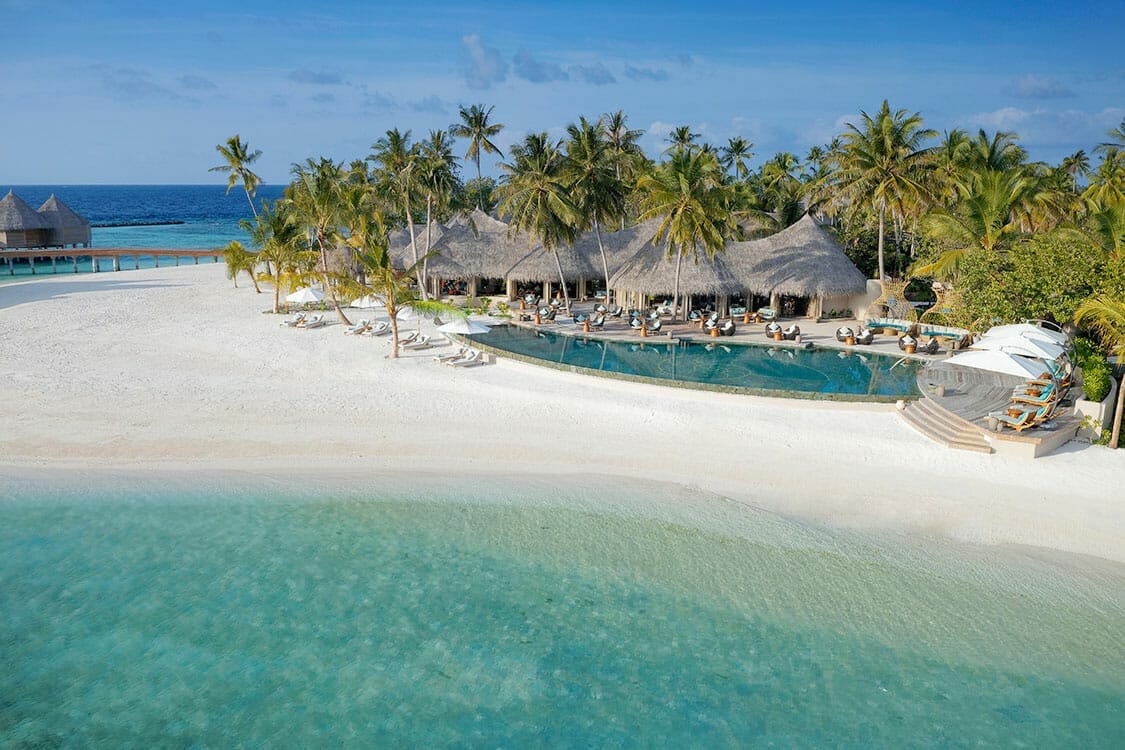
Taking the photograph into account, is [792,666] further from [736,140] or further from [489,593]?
[736,140]

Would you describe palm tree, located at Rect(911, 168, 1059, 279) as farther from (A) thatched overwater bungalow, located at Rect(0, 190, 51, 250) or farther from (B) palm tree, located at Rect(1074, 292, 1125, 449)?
(A) thatched overwater bungalow, located at Rect(0, 190, 51, 250)

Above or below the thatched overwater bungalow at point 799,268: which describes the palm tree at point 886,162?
above

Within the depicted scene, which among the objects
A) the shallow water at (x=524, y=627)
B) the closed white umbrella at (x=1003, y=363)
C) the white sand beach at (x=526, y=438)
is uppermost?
the closed white umbrella at (x=1003, y=363)

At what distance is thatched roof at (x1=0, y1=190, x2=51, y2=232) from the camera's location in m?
49.3

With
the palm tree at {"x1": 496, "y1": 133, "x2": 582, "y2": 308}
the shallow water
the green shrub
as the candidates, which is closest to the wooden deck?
the green shrub

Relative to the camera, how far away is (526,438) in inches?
634

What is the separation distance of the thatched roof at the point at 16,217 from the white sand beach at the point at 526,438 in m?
34.5

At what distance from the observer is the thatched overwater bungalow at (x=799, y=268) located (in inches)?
1141

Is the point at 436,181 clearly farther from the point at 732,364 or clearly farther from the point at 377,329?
the point at 732,364

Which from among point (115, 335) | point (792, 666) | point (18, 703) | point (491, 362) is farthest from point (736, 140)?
point (18, 703)

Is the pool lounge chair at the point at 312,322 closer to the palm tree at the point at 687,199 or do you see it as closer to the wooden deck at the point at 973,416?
the palm tree at the point at 687,199

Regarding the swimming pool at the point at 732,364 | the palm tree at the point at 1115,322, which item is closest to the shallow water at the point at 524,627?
the palm tree at the point at 1115,322

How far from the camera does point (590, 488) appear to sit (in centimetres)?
1394

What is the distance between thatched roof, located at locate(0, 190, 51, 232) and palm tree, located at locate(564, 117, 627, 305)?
40.5 metres
